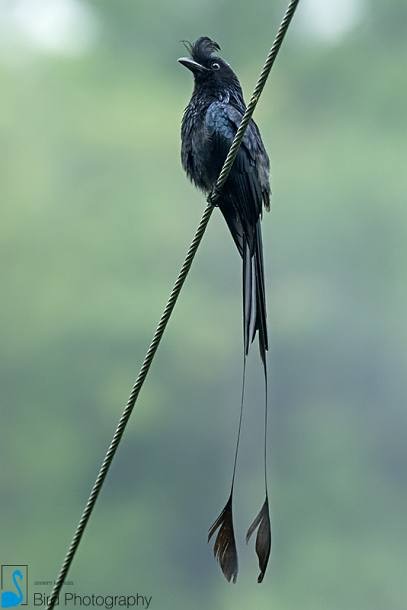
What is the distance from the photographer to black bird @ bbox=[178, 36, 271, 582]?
12.4ft

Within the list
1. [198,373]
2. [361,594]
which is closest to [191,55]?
[361,594]

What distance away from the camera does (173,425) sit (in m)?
19.0

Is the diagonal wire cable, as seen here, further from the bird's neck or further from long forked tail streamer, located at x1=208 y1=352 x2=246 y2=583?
the bird's neck

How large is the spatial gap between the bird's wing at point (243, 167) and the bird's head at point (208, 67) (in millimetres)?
166

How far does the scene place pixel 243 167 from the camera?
389 cm

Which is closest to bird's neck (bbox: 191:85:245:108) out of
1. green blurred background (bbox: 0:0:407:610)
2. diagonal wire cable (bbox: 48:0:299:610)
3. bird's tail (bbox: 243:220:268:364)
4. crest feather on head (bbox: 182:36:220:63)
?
crest feather on head (bbox: 182:36:220:63)

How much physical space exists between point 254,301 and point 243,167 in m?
0.58

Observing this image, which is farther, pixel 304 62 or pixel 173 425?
pixel 304 62

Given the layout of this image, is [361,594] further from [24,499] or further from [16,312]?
[16,312]

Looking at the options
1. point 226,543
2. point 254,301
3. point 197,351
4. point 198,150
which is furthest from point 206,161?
point 197,351

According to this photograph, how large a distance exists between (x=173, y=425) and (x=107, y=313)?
2212 mm

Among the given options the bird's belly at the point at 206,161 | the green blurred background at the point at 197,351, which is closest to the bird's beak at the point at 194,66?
the bird's belly at the point at 206,161

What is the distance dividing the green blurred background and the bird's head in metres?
10.6

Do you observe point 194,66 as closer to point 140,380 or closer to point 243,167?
point 243,167
